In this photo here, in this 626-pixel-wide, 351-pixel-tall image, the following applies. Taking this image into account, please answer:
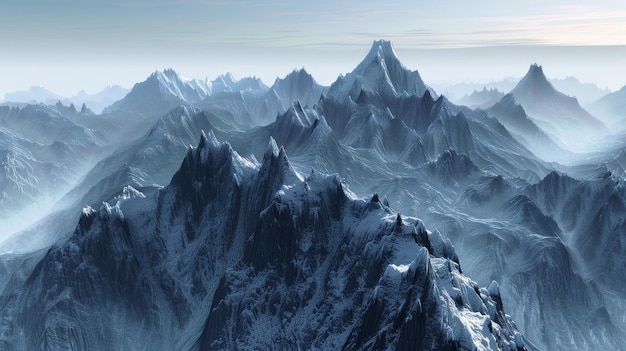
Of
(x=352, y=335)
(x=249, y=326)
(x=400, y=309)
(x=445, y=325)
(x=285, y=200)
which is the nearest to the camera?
(x=445, y=325)

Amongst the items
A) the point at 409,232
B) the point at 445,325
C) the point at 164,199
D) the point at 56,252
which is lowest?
the point at 445,325

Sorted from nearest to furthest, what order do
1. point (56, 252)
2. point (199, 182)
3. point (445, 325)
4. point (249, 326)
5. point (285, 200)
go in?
1. point (445, 325)
2. point (249, 326)
3. point (285, 200)
4. point (56, 252)
5. point (199, 182)

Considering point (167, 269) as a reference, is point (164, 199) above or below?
above

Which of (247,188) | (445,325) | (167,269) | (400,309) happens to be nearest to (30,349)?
(167,269)

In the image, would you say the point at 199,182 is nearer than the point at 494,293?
No

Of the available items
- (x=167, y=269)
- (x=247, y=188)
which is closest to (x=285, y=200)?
(x=247, y=188)

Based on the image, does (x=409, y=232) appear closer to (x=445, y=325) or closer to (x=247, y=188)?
(x=445, y=325)

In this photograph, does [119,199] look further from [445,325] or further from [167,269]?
[445,325]
